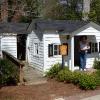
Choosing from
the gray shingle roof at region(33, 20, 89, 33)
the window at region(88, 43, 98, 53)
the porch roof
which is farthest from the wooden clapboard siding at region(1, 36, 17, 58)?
the window at region(88, 43, 98, 53)

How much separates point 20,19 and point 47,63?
1433cm

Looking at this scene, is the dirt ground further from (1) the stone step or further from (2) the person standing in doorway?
(2) the person standing in doorway

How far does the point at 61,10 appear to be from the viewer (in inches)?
1319

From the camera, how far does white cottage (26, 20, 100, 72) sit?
18.6 m

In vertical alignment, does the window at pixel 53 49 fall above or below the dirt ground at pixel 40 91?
above

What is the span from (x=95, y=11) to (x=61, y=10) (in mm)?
5717

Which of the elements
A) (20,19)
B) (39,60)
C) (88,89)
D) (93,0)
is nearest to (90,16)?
(93,0)

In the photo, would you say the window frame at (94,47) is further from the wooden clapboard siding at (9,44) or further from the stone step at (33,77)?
the wooden clapboard siding at (9,44)

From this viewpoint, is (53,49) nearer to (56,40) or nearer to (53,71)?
(56,40)

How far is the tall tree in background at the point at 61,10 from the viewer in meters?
31.1

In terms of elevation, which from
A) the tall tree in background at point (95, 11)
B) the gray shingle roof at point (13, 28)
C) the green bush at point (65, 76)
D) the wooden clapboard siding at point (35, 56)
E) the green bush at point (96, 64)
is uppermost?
the tall tree in background at point (95, 11)

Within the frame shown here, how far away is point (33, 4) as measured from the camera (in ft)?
97.3

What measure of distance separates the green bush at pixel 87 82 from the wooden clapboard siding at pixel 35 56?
3.96 metres

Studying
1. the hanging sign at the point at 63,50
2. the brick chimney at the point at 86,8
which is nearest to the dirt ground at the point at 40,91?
the hanging sign at the point at 63,50
